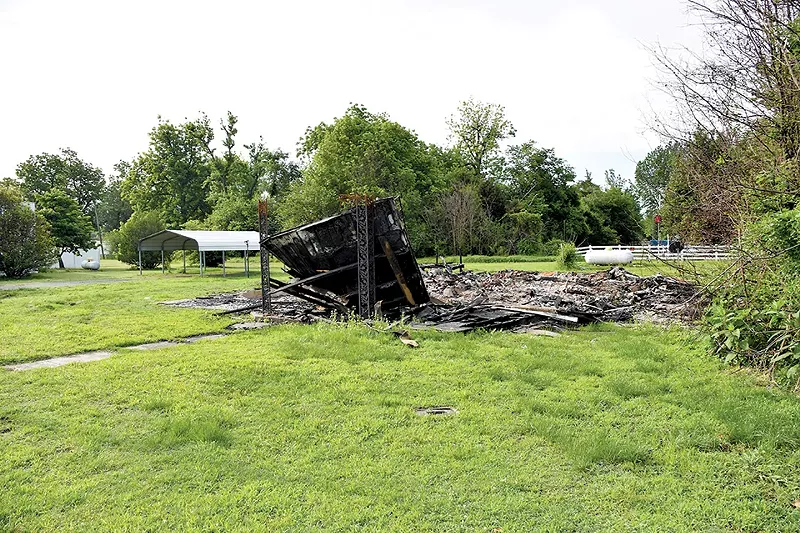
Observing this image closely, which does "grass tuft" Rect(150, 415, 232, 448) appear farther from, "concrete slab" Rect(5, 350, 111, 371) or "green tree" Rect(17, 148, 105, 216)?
"green tree" Rect(17, 148, 105, 216)

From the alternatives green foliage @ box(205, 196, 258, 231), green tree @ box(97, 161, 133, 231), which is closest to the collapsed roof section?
green foliage @ box(205, 196, 258, 231)

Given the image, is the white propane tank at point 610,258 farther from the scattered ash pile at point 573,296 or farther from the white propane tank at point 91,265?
the white propane tank at point 91,265

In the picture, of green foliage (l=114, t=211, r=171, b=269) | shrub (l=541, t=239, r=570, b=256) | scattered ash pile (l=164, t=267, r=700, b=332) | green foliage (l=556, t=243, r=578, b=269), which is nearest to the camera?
scattered ash pile (l=164, t=267, r=700, b=332)

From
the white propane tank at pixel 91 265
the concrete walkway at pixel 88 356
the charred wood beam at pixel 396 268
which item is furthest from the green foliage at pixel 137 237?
the concrete walkway at pixel 88 356

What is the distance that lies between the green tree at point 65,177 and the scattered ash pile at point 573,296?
56.2m

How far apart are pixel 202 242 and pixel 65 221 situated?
18390 millimetres

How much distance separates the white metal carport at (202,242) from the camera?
27.4 meters

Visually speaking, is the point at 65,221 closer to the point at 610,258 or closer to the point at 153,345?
the point at 153,345

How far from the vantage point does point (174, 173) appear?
51.4 m

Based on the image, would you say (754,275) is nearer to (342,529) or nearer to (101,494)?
(342,529)

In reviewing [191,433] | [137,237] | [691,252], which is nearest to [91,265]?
[137,237]

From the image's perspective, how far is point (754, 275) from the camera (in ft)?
22.1

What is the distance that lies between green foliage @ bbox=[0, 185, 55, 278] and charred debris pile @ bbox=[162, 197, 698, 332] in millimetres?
21756

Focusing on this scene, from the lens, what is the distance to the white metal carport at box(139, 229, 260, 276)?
27391 millimetres
